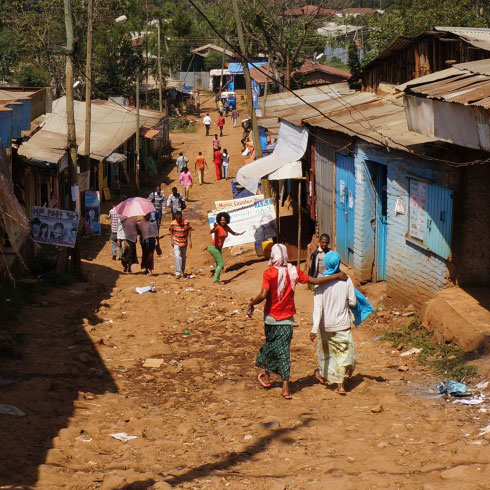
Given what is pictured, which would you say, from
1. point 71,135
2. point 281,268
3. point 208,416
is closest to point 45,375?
point 208,416

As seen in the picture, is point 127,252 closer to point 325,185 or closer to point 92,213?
point 325,185

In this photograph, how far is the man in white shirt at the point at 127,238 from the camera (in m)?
15.7

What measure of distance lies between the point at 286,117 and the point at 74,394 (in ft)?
36.2

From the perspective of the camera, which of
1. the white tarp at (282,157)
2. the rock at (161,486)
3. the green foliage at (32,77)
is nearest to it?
the rock at (161,486)

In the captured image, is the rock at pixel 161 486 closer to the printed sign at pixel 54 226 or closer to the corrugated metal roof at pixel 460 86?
the corrugated metal roof at pixel 460 86

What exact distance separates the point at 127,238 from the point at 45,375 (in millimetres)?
7264

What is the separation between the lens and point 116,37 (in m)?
49.5

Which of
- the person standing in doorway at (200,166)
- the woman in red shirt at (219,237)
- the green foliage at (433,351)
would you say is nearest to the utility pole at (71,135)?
the woman in red shirt at (219,237)

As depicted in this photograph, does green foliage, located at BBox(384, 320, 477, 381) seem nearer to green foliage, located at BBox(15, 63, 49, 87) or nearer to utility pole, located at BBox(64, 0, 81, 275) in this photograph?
utility pole, located at BBox(64, 0, 81, 275)

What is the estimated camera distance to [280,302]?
8.16 meters

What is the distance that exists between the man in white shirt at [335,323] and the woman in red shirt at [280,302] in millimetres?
127

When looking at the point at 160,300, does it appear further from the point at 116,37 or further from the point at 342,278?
the point at 116,37

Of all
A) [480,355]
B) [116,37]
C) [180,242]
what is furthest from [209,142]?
[480,355]

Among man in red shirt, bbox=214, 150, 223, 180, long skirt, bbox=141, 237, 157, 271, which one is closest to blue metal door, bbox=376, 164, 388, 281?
long skirt, bbox=141, 237, 157, 271
